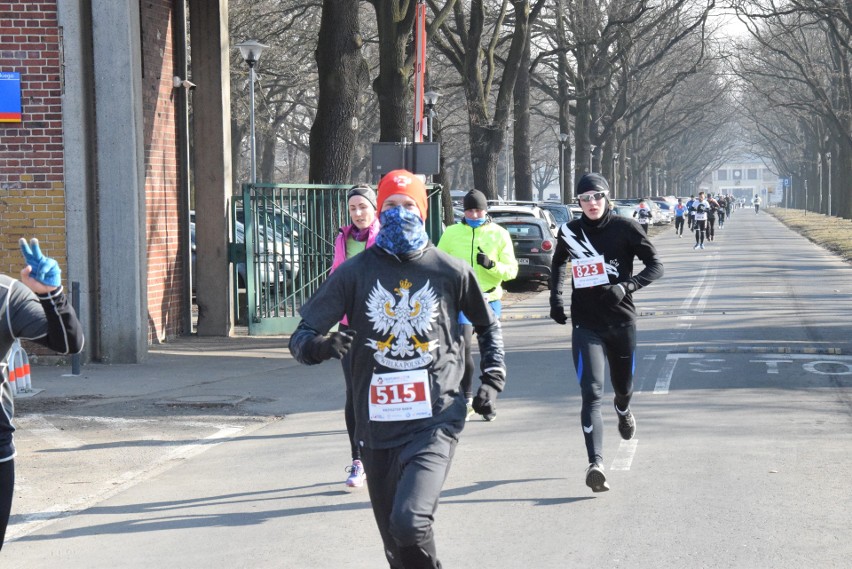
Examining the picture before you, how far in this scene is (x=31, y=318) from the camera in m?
4.80

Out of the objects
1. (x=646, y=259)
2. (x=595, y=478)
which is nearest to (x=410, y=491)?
(x=595, y=478)

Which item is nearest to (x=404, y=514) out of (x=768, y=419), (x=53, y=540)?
(x=53, y=540)

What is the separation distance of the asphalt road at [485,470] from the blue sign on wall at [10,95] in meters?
2.88

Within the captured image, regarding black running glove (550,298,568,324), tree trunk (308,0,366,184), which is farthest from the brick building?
black running glove (550,298,568,324)

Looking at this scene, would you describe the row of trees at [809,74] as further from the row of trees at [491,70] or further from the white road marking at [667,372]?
the white road marking at [667,372]

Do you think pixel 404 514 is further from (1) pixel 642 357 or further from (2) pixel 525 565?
(1) pixel 642 357

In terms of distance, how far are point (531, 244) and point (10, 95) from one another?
44.6 ft

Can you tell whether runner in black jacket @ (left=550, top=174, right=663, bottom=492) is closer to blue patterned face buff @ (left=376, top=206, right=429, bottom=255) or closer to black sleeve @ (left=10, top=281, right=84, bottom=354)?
blue patterned face buff @ (left=376, top=206, right=429, bottom=255)

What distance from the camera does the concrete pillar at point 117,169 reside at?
13562mm

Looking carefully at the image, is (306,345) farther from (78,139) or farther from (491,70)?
(491,70)

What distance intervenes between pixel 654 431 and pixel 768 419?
1059 mm

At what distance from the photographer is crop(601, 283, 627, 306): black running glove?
7.29m

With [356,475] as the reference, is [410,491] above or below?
above

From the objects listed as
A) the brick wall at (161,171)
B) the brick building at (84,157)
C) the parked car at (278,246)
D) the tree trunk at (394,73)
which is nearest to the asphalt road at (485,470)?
the brick building at (84,157)
